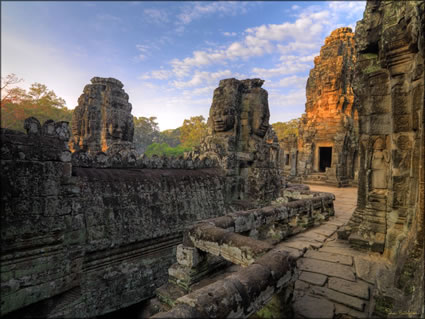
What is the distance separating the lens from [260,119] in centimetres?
802

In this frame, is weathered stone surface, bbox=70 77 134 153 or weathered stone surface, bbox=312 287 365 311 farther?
weathered stone surface, bbox=70 77 134 153

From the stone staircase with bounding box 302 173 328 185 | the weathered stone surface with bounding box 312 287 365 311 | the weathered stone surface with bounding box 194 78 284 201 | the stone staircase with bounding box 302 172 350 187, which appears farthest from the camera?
the stone staircase with bounding box 302 173 328 185

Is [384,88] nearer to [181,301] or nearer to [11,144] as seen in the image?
[181,301]

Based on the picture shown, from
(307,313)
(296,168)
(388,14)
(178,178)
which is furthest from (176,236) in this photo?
(296,168)

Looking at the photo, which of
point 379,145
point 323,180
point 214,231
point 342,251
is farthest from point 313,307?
point 323,180

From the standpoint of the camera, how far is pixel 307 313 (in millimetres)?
2410

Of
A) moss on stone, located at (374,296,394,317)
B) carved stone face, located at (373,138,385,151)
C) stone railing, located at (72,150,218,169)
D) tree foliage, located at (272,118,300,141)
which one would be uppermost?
tree foliage, located at (272,118,300,141)

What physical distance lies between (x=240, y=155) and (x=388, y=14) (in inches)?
198

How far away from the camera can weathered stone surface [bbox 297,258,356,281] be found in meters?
3.24

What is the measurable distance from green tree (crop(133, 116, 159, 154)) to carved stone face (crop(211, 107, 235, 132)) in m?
42.0

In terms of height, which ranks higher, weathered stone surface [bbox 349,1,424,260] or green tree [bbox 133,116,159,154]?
green tree [bbox 133,116,159,154]

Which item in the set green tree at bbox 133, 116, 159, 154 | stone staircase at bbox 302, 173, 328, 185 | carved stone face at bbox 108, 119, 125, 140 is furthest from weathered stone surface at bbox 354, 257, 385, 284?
green tree at bbox 133, 116, 159, 154

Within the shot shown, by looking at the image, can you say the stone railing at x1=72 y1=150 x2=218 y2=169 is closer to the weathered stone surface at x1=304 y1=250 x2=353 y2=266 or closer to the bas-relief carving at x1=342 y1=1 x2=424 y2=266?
the weathered stone surface at x1=304 y1=250 x2=353 y2=266

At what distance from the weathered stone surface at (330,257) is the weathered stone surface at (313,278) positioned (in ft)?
2.32
